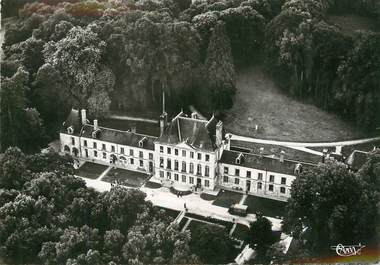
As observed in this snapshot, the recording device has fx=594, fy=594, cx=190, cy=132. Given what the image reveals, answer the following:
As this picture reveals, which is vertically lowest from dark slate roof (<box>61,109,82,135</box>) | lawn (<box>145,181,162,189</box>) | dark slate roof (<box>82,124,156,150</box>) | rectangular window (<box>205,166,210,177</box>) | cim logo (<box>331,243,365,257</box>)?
lawn (<box>145,181,162,189</box>)

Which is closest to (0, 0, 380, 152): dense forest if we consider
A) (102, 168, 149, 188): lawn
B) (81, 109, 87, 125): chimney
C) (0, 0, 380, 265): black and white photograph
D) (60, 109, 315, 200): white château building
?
(0, 0, 380, 265): black and white photograph

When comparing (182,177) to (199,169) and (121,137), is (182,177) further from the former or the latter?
(121,137)

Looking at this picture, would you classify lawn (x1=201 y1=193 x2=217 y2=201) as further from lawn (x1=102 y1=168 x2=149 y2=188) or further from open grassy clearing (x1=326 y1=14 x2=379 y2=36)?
open grassy clearing (x1=326 y1=14 x2=379 y2=36)

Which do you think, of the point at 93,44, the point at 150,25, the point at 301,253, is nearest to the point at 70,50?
the point at 93,44

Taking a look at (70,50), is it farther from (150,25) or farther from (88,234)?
(88,234)

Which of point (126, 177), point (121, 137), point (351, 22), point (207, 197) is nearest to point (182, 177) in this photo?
point (207, 197)

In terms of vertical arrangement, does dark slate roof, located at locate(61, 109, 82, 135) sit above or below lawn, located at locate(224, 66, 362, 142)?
above

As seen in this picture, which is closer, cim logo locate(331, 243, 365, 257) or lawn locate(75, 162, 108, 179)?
cim logo locate(331, 243, 365, 257)

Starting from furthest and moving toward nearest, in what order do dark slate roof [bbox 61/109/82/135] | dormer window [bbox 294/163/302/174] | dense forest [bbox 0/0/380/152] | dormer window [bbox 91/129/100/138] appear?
1. dense forest [bbox 0/0/380/152]
2. dark slate roof [bbox 61/109/82/135]
3. dormer window [bbox 91/129/100/138]
4. dormer window [bbox 294/163/302/174]
